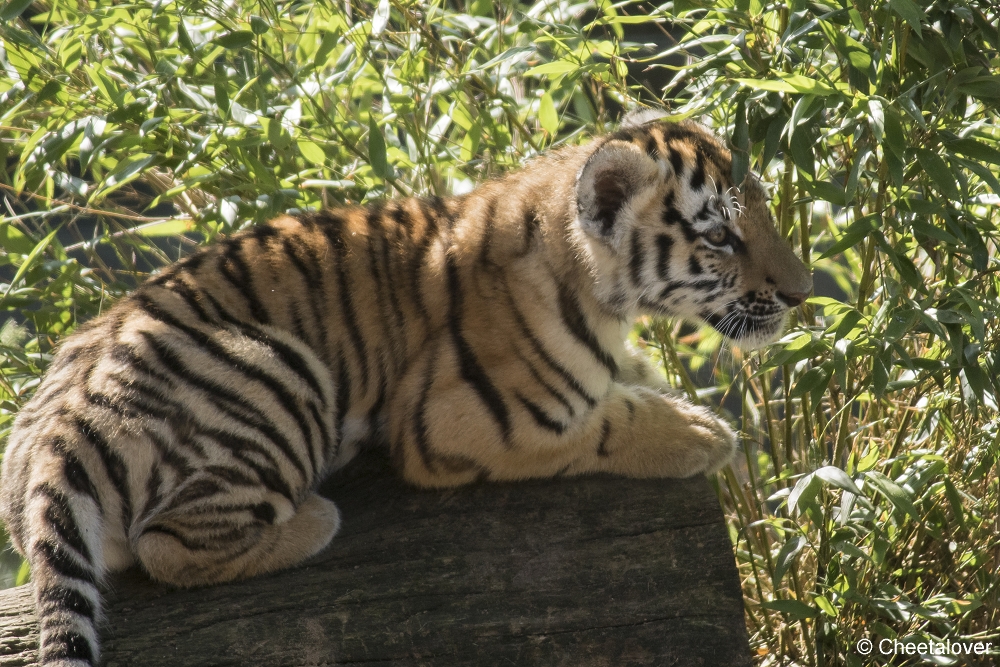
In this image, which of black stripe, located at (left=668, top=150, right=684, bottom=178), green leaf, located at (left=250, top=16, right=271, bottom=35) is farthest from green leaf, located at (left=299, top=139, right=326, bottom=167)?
black stripe, located at (left=668, top=150, right=684, bottom=178)

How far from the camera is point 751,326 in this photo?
2125mm

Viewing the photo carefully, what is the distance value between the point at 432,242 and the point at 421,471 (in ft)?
1.75

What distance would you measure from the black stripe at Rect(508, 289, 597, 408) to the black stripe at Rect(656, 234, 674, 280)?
12.0 inches

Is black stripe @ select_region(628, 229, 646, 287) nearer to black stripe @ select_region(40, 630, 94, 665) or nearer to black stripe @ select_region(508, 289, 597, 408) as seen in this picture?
black stripe @ select_region(508, 289, 597, 408)

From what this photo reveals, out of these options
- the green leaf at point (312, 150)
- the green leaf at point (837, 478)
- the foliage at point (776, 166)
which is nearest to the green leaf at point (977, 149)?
the foliage at point (776, 166)

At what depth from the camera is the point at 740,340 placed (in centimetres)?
214

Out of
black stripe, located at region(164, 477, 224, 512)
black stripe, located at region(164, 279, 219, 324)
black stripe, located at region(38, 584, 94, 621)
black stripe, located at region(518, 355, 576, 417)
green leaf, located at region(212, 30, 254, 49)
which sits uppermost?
green leaf, located at region(212, 30, 254, 49)

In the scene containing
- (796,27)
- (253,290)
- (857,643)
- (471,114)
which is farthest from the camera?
(471,114)

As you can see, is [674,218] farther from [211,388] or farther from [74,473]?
[74,473]

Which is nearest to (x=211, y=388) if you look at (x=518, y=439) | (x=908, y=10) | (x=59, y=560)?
(x=59, y=560)

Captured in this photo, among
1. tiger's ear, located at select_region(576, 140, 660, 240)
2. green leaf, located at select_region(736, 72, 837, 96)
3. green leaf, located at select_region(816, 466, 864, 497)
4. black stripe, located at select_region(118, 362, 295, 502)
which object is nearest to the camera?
green leaf, located at select_region(736, 72, 837, 96)

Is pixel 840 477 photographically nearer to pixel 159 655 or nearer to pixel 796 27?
pixel 796 27

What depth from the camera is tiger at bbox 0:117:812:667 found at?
1.86 m

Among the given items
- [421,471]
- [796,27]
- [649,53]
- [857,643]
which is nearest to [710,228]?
[796,27]
